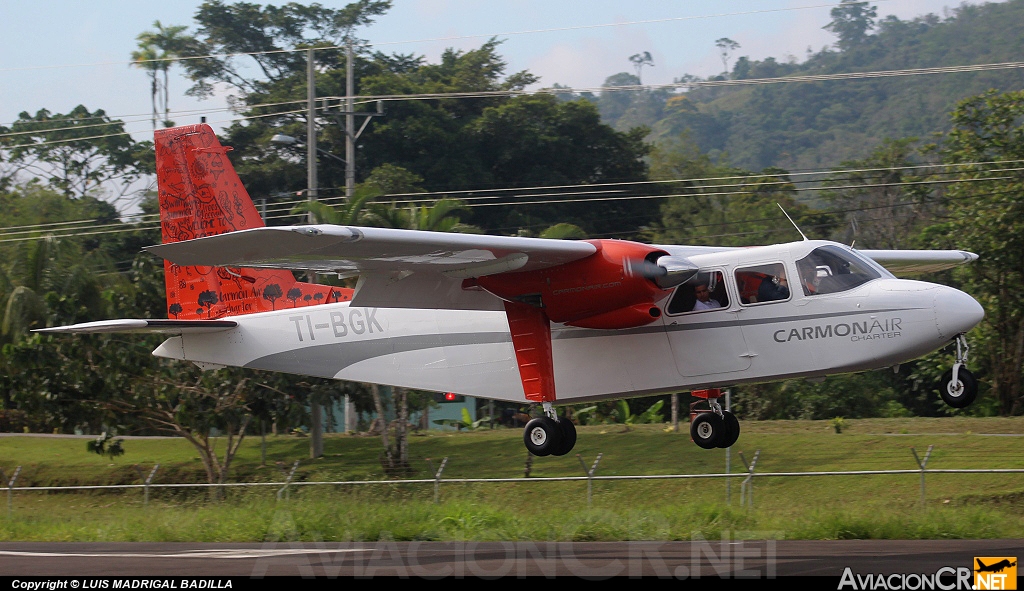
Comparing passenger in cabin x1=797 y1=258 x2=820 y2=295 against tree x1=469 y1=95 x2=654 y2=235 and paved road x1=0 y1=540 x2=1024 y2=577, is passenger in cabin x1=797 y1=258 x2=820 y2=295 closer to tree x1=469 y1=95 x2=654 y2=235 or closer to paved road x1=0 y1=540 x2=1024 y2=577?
paved road x1=0 y1=540 x2=1024 y2=577

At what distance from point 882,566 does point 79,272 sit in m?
29.8

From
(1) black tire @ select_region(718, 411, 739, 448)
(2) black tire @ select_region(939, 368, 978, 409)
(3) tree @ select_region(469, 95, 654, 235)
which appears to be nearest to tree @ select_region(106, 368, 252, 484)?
(1) black tire @ select_region(718, 411, 739, 448)

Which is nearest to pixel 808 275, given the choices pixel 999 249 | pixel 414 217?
pixel 414 217

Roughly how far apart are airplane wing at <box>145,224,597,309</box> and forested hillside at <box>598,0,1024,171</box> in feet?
315

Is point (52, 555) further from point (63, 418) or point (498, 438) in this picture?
point (498, 438)

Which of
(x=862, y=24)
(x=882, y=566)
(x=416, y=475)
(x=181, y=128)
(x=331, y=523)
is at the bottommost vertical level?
(x=416, y=475)

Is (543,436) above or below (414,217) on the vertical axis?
below


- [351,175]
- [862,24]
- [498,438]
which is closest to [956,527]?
[498,438]

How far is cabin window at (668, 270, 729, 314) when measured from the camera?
566 inches

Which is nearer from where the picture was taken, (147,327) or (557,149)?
(147,327)

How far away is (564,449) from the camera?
15.1 meters

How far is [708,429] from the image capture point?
52.0ft

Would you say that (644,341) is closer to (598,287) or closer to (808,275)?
(598,287)

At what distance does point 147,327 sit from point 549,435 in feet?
20.5
